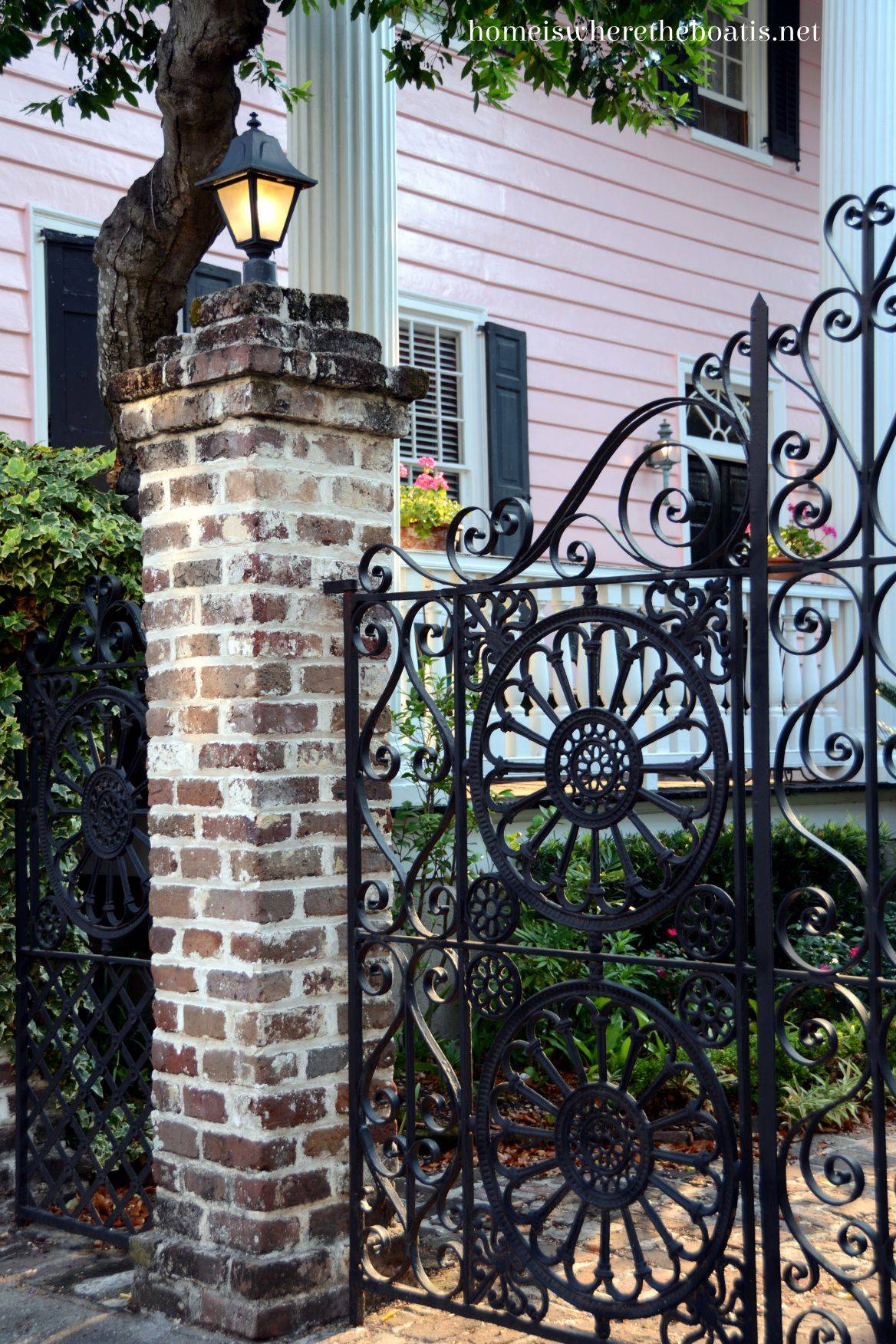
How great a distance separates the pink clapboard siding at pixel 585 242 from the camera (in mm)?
9016

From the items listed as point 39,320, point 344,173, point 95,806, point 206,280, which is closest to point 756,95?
point 206,280

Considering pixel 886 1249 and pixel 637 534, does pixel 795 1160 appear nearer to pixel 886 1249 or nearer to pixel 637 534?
pixel 886 1249

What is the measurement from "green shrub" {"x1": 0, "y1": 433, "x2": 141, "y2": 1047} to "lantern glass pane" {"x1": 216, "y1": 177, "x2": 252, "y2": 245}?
3.46 ft

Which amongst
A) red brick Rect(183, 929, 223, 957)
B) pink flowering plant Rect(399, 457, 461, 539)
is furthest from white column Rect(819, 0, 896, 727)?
red brick Rect(183, 929, 223, 957)

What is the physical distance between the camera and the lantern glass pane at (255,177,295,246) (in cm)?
356

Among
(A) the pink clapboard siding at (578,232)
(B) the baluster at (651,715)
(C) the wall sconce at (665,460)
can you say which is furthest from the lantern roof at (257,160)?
(C) the wall sconce at (665,460)

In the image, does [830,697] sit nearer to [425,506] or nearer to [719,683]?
[425,506]

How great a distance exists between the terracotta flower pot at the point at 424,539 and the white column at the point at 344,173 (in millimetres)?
1480

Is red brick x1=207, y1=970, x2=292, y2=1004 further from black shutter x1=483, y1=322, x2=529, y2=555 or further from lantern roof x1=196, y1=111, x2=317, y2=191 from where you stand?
black shutter x1=483, y1=322, x2=529, y2=555

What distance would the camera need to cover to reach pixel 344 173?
605 cm

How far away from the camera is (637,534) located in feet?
32.9

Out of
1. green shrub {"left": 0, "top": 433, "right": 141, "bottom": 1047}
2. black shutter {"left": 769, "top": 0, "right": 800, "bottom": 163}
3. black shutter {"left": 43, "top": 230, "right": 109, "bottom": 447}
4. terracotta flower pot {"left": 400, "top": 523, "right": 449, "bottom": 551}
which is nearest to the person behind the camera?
green shrub {"left": 0, "top": 433, "right": 141, "bottom": 1047}

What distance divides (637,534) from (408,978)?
6.95 m

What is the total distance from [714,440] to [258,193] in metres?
7.79
